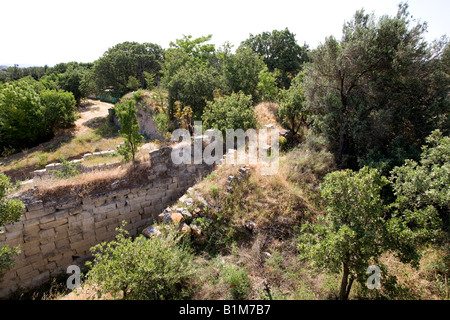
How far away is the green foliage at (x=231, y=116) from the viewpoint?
9.70 metres

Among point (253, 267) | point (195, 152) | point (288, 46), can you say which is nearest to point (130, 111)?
point (195, 152)

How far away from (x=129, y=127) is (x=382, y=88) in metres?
9.61

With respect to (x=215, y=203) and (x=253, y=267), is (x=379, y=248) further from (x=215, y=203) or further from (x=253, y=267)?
(x=215, y=203)

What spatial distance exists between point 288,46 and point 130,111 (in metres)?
18.8

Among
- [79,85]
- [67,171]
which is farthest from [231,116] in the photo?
[79,85]

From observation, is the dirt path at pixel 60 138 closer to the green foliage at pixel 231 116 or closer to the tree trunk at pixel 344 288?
the green foliage at pixel 231 116

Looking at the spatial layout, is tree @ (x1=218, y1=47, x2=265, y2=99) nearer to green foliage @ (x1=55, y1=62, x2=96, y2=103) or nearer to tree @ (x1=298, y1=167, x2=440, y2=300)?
tree @ (x1=298, y1=167, x2=440, y2=300)

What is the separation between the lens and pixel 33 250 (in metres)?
6.47

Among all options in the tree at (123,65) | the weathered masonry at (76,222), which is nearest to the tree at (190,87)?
the weathered masonry at (76,222)

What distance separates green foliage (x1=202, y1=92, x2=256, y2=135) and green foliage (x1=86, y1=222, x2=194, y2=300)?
604cm

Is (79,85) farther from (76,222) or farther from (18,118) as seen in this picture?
(76,222)

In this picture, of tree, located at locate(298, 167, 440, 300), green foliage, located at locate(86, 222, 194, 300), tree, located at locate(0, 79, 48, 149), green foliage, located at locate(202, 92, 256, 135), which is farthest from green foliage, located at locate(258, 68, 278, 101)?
tree, located at locate(0, 79, 48, 149)

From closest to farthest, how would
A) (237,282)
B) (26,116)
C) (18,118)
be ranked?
(237,282), (18,118), (26,116)

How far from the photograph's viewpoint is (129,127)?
26.3 feet
